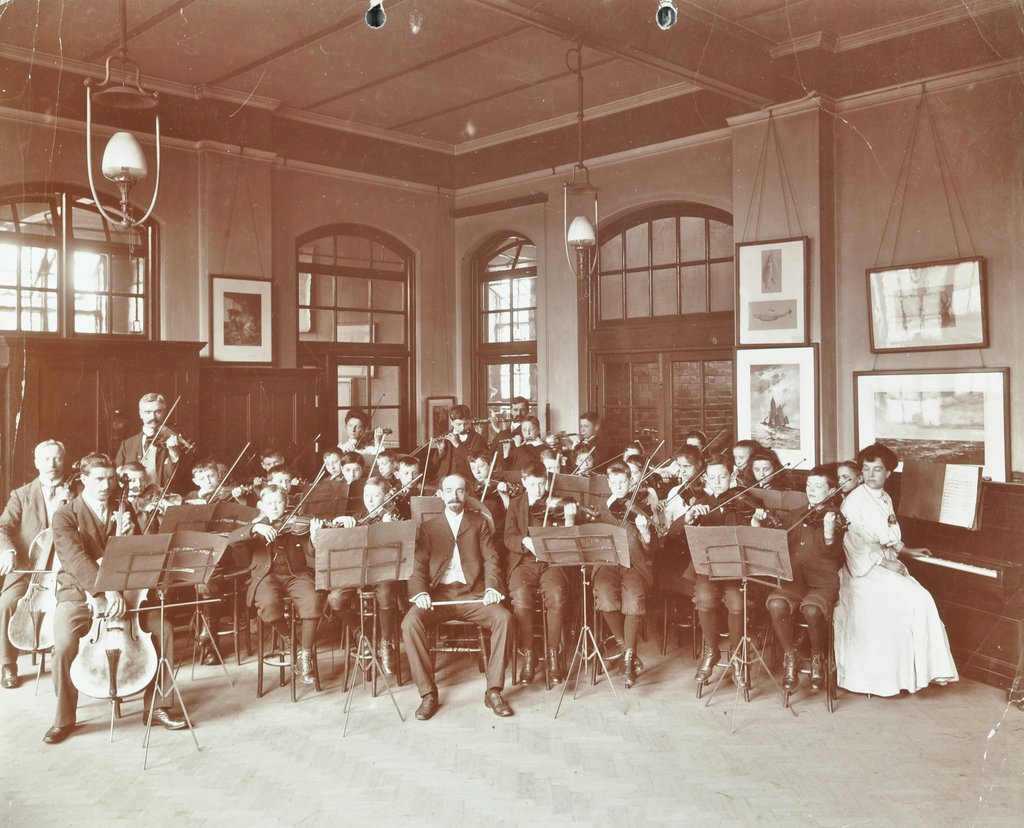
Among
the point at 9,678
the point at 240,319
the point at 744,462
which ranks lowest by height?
the point at 9,678

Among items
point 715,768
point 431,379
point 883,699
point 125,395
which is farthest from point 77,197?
point 883,699

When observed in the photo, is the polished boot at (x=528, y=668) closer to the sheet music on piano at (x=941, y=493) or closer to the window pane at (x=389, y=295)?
the sheet music on piano at (x=941, y=493)

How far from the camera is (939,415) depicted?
6.46 metres

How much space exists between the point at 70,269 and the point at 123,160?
11.3ft

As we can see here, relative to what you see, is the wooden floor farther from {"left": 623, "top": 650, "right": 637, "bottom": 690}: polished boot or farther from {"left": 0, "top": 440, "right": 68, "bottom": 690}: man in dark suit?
{"left": 0, "top": 440, "right": 68, "bottom": 690}: man in dark suit

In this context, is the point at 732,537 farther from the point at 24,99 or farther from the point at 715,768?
the point at 24,99

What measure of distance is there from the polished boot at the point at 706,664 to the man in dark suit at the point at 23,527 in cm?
398

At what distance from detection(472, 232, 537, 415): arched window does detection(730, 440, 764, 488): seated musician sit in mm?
3385

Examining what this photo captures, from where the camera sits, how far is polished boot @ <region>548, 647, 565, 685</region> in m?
5.20

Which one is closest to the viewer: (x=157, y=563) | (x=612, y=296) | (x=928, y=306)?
(x=157, y=563)

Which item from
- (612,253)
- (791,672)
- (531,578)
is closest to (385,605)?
(531,578)

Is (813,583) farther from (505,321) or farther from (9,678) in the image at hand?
(505,321)

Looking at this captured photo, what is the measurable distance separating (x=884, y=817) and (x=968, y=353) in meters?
4.01

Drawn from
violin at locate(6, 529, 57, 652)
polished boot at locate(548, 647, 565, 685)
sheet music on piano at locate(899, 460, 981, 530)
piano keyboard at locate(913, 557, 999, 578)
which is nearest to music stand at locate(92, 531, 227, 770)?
violin at locate(6, 529, 57, 652)
